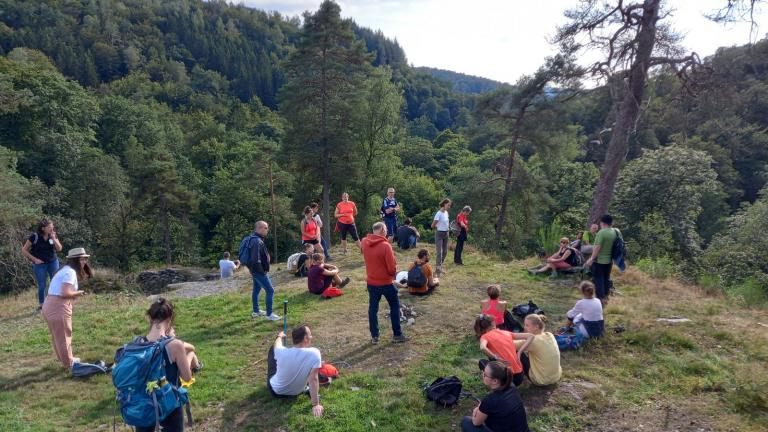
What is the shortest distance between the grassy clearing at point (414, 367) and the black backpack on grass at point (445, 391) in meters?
0.09

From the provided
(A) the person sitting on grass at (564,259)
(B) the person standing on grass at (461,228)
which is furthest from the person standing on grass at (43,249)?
(A) the person sitting on grass at (564,259)

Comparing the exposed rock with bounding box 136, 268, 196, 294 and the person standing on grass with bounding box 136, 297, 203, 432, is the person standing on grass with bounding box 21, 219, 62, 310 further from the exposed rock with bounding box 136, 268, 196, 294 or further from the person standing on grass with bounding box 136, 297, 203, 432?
the exposed rock with bounding box 136, 268, 196, 294

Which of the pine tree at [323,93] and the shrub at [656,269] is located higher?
the pine tree at [323,93]

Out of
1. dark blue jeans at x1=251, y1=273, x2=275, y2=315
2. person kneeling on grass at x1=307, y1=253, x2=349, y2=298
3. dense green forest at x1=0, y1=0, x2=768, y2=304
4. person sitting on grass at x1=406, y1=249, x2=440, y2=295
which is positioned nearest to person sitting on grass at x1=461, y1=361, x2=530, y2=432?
dark blue jeans at x1=251, y1=273, x2=275, y2=315

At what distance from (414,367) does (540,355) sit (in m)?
1.71

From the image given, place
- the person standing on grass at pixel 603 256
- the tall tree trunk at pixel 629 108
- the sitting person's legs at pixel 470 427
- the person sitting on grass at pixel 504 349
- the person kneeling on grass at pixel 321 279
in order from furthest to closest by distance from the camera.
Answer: the tall tree trunk at pixel 629 108
the person kneeling on grass at pixel 321 279
the person standing on grass at pixel 603 256
the person sitting on grass at pixel 504 349
the sitting person's legs at pixel 470 427

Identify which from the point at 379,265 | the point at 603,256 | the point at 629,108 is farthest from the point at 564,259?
the point at 379,265

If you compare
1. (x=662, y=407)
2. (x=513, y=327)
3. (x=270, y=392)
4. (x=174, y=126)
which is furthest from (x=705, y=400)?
(x=174, y=126)

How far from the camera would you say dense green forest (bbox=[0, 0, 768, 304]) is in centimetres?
1752

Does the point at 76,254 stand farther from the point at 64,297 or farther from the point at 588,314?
the point at 588,314

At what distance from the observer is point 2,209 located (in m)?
17.5

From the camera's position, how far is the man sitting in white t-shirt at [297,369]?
16.6 ft

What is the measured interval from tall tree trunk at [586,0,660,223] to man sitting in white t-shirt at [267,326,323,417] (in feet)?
31.6

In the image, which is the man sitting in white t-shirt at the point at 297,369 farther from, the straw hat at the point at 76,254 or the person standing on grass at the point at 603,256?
the person standing on grass at the point at 603,256
